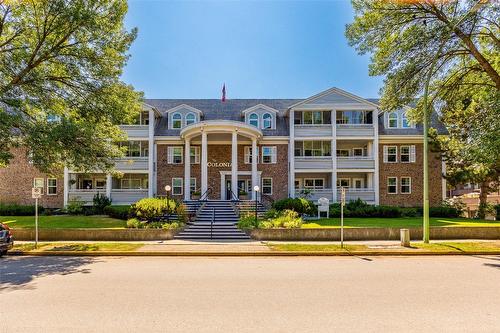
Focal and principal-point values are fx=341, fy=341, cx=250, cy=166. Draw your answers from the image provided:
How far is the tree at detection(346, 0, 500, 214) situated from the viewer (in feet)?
54.6

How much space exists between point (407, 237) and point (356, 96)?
18.5 meters

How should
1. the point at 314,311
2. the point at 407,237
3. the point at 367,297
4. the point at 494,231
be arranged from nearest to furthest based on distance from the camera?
the point at 314,311
the point at 367,297
the point at 407,237
the point at 494,231

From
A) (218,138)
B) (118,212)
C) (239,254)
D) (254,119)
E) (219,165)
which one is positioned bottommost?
(239,254)

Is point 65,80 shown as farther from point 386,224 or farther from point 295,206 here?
point 386,224

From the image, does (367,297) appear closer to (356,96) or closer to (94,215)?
(94,215)

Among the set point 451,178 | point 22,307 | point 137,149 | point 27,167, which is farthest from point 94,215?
point 451,178

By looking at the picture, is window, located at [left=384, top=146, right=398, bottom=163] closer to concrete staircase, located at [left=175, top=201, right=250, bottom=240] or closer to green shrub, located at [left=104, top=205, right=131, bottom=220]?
concrete staircase, located at [left=175, top=201, right=250, bottom=240]

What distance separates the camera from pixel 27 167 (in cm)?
3083

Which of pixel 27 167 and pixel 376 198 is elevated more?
pixel 27 167

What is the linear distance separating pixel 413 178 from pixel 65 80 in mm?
28684

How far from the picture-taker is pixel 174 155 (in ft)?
101

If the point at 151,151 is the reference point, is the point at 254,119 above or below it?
above

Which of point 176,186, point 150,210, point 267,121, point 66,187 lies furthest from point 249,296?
point 66,187

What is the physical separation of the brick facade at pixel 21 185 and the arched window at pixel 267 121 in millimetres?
18928
